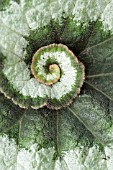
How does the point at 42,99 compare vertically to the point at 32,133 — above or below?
above

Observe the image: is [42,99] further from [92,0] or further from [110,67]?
[92,0]

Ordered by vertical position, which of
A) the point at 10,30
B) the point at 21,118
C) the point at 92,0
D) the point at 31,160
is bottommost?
the point at 31,160

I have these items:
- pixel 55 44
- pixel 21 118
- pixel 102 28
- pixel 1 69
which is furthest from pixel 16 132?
pixel 102 28

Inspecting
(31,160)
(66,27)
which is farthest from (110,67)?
(31,160)

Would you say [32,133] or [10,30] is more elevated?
[10,30]

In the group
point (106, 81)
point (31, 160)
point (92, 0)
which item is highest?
point (92, 0)

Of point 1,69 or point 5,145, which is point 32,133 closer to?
point 5,145
